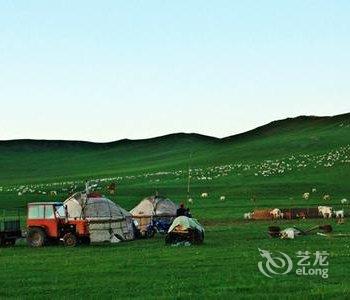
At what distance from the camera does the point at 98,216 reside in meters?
43.2

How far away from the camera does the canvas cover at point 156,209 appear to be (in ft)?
176

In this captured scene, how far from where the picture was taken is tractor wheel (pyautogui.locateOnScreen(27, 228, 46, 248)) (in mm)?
40875

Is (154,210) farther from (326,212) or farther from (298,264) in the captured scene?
(298,264)

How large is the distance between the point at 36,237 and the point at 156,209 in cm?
1419

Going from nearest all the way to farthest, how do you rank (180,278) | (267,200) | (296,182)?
(180,278)
(267,200)
(296,182)

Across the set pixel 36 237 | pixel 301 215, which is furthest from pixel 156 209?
pixel 301 215

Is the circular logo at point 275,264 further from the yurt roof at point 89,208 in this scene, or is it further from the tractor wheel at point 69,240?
the yurt roof at point 89,208

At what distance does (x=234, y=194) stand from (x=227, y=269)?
7696cm

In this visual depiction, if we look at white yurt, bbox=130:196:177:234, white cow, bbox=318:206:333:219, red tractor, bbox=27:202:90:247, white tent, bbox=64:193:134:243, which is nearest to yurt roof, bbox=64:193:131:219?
white tent, bbox=64:193:134:243

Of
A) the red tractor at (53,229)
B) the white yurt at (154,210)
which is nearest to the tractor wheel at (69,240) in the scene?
the red tractor at (53,229)

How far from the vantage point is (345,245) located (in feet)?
114

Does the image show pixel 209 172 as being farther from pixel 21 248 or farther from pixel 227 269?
pixel 227 269

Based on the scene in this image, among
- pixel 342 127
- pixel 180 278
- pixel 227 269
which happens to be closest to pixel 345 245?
pixel 227 269

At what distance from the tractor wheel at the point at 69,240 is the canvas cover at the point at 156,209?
13.0m
